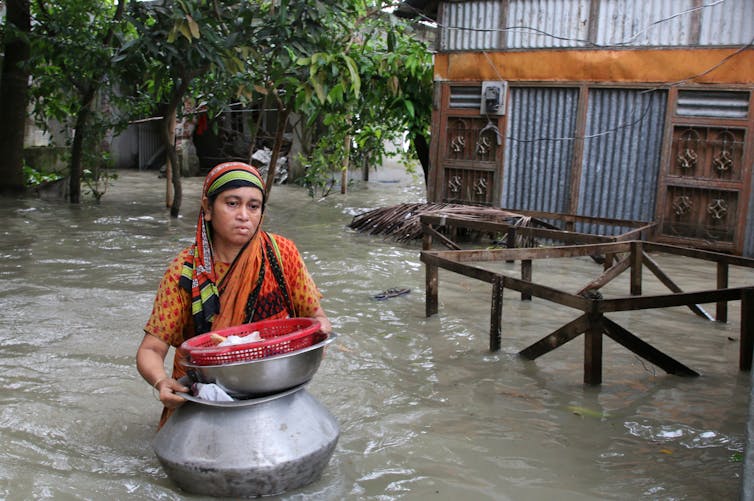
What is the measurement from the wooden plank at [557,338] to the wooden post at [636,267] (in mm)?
2007

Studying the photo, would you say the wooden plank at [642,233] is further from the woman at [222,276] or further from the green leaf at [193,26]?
the woman at [222,276]

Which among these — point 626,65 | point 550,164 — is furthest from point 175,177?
point 626,65

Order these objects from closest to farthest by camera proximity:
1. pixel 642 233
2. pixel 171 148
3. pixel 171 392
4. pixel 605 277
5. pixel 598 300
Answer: pixel 171 392 < pixel 598 300 < pixel 605 277 < pixel 642 233 < pixel 171 148

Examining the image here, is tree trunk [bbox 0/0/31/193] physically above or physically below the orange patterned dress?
above

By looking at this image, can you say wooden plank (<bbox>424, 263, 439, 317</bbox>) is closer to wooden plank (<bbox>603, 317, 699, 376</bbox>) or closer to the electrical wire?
wooden plank (<bbox>603, 317, 699, 376</bbox>)

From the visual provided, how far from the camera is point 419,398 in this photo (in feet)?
16.0

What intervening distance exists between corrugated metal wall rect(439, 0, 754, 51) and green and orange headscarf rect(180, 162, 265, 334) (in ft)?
23.8

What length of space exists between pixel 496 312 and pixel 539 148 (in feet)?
18.6

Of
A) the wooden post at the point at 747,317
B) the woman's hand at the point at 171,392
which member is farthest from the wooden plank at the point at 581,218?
the woman's hand at the point at 171,392

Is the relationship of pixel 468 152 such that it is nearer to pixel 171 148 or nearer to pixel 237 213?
pixel 171 148

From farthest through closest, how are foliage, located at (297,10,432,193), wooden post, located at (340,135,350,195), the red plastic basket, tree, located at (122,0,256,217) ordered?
wooden post, located at (340,135,350,195), foliage, located at (297,10,432,193), tree, located at (122,0,256,217), the red plastic basket

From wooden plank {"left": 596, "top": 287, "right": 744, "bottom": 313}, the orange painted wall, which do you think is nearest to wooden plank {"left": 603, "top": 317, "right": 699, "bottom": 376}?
wooden plank {"left": 596, "top": 287, "right": 744, "bottom": 313}

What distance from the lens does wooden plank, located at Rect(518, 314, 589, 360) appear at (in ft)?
16.0

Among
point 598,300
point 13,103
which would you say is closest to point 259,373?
point 598,300
